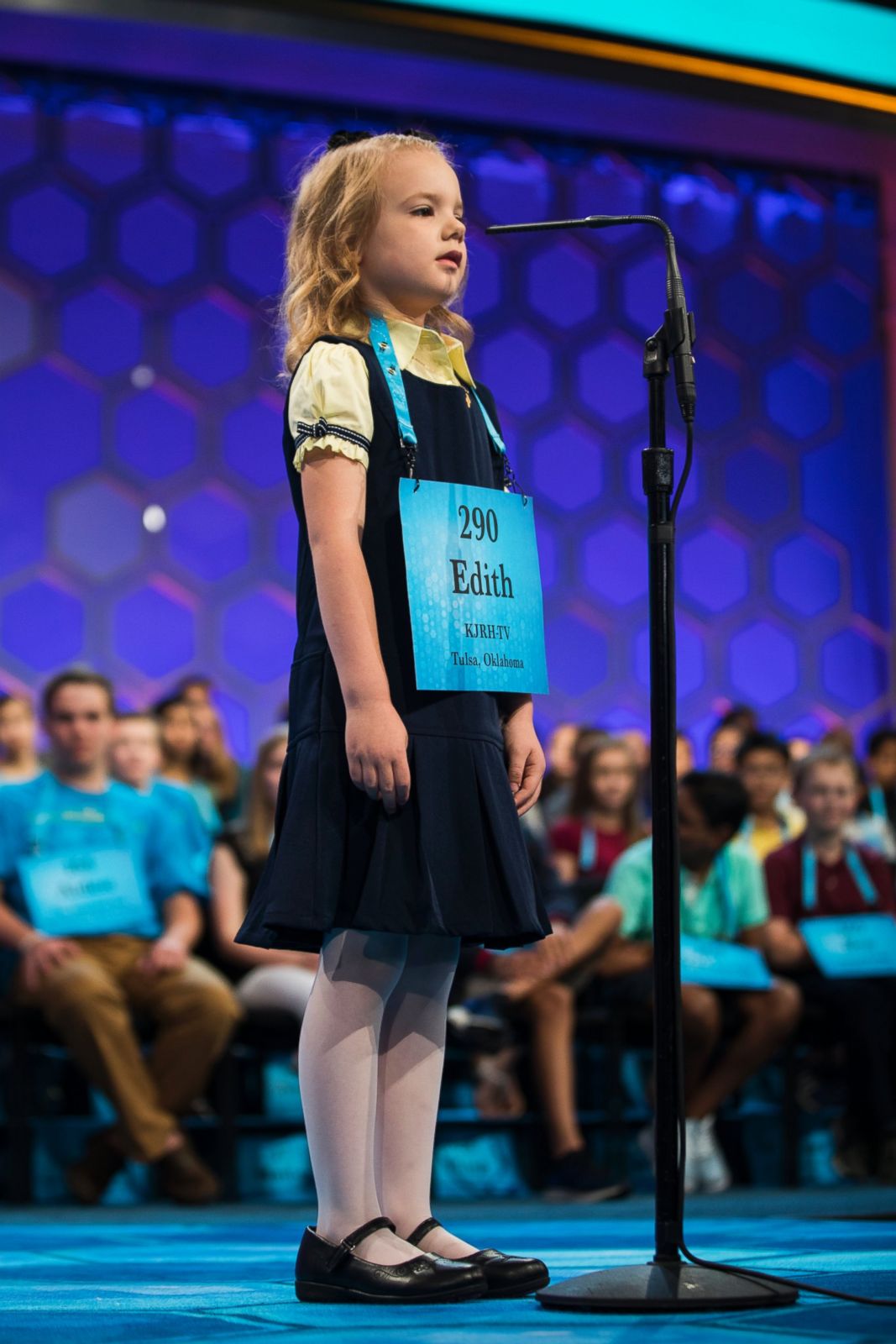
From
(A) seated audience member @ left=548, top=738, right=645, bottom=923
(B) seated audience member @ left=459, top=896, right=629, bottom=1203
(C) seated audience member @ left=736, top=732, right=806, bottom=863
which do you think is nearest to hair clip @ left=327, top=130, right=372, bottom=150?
(B) seated audience member @ left=459, top=896, right=629, bottom=1203

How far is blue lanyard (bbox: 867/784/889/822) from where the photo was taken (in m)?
4.53

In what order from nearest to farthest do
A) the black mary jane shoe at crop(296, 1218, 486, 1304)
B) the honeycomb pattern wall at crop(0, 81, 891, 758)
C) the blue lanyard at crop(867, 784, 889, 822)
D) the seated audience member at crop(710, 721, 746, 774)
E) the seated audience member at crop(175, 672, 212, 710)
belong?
the black mary jane shoe at crop(296, 1218, 486, 1304) → the seated audience member at crop(175, 672, 212, 710) → the blue lanyard at crop(867, 784, 889, 822) → the seated audience member at crop(710, 721, 746, 774) → the honeycomb pattern wall at crop(0, 81, 891, 758)

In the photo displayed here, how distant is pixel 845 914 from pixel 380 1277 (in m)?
2.60

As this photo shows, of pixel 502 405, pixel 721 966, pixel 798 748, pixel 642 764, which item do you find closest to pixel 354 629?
pixel 721 966

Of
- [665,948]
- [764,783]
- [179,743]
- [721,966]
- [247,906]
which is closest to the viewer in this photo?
[665,948]

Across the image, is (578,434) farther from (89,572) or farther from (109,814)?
(109,814)

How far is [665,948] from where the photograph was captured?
1.56 metres

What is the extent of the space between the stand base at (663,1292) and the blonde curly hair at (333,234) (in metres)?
1.00

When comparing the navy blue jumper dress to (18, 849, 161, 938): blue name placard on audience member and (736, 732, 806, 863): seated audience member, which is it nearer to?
(18, 849, 161, 938): blue name placard on audience member

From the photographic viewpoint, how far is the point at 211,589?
5398 millimetres

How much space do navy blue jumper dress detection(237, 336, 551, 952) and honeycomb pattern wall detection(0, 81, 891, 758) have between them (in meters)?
3.50

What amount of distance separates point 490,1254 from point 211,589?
3927 millimetres

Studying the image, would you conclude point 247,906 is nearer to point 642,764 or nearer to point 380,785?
point 642,764

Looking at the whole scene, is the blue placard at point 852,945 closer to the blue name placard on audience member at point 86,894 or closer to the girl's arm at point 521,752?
the blue name placard on audience member at point 86,894
